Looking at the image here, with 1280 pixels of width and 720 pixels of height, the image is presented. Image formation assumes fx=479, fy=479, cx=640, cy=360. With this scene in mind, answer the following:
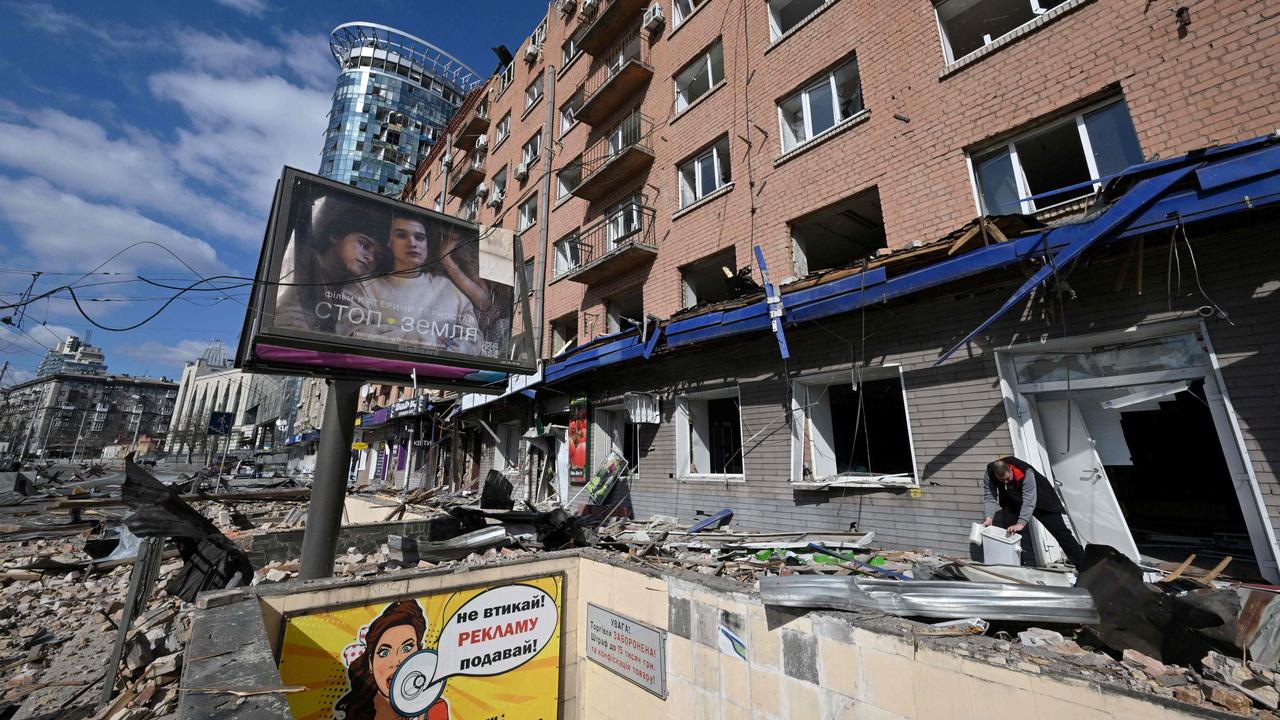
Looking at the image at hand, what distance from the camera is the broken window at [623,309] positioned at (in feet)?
46.2

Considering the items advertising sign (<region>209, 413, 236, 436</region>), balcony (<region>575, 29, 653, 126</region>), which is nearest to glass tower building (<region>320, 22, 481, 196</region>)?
advertising sign (<region>209, 413, 236, 436</region>)

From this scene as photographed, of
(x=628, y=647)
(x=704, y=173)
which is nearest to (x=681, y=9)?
(x=704, y=173)

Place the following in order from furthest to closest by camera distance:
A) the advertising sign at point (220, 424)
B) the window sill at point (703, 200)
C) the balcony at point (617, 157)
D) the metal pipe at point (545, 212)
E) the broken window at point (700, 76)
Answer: the advertising sign at point (220, 424) < the metal pipe at point (545, 212) < the balcony at point (617, 157) < the broken window at point (700, 76) < the window sill at point (703, 200)

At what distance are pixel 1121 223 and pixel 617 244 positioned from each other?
10833mm

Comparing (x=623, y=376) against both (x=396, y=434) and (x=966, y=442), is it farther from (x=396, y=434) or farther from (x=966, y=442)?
(x=396, y=434)

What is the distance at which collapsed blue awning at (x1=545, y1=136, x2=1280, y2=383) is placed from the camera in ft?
14.3

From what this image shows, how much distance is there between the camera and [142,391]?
103 metres

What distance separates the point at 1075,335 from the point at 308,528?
1013 centimetres

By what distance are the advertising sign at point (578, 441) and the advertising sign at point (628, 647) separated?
625cm

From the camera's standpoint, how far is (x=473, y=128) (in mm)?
25734

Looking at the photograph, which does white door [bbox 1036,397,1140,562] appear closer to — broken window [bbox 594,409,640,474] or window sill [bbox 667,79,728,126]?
broken window [bbox 594,409,640,474]

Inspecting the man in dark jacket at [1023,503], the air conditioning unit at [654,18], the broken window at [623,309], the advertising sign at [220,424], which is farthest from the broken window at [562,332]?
the advertising sign at [220,424]

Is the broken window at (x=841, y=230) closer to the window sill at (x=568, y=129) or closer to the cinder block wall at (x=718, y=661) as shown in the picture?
the cinder block wall at (x=718, y=661)

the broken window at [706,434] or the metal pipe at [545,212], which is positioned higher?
the metal pipe at [545,212]
